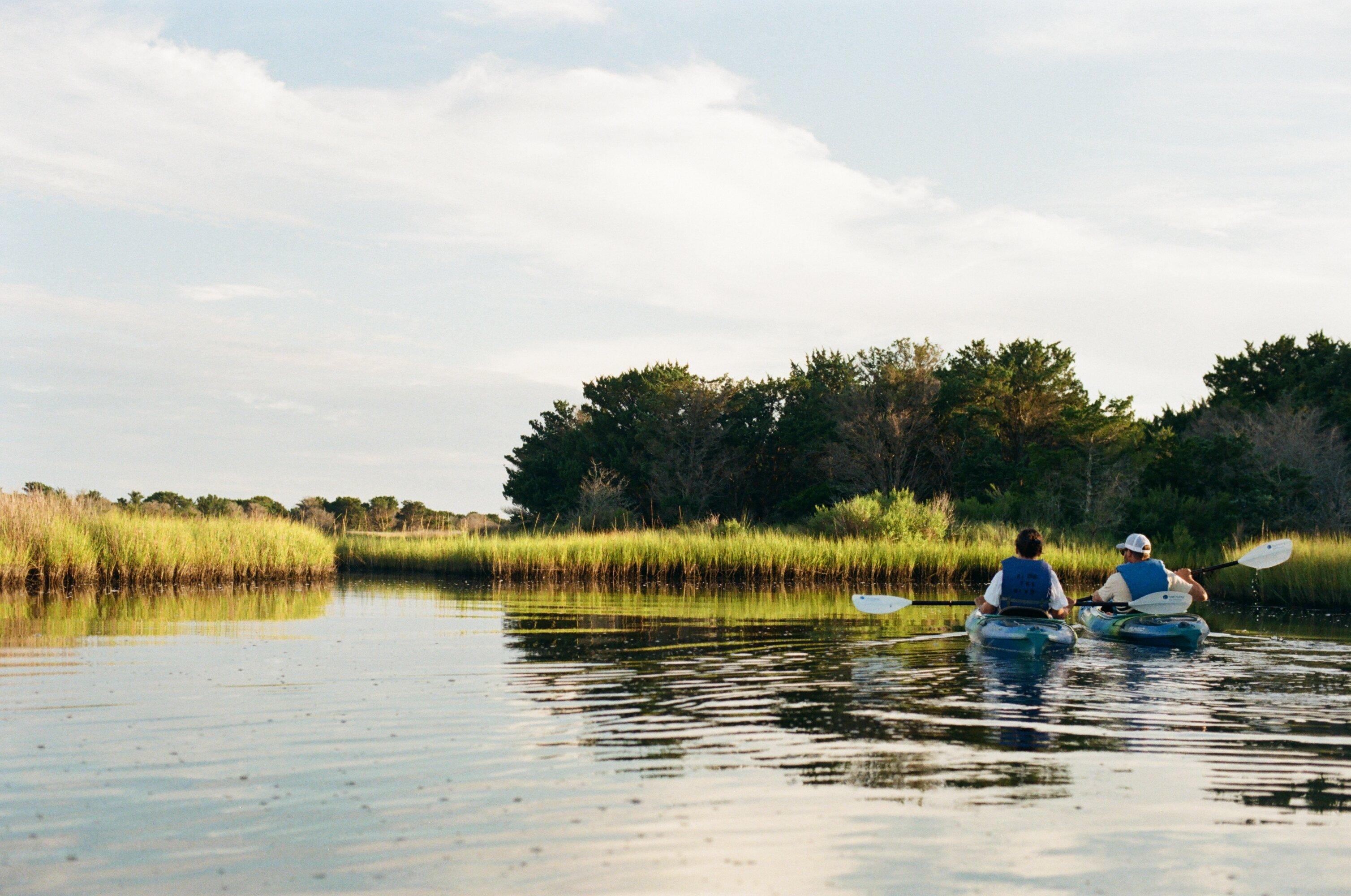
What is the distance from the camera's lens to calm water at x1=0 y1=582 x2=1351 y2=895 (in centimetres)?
423

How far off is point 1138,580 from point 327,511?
59799mm

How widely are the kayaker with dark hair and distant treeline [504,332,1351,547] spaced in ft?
67.1

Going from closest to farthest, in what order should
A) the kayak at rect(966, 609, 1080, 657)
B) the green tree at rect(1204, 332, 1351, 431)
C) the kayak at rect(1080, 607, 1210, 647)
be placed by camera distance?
the kayak at rect(966, 609, 1080, 657)
the kayak at rect(1080, 607, 1210, 647)
the green tree at rect(1204, 332, 1351, 431)

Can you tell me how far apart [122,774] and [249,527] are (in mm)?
19254

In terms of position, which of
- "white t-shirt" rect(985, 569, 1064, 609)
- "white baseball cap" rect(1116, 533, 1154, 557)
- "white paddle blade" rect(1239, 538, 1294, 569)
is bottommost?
"white t-shirt" rect(985, 569, 1064, 609)

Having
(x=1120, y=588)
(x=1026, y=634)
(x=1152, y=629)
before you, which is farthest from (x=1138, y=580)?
(x=1026, y=634)

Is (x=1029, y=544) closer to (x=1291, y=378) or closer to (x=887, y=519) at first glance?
(x=887, y=519)

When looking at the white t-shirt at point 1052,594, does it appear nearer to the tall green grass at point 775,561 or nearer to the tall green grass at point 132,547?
the tall green grass at point 775,561

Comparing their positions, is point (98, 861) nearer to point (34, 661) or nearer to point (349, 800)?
point (349, 800)

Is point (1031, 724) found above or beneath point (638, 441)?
beneath

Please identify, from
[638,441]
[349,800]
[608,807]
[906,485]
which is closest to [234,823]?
[349,800]

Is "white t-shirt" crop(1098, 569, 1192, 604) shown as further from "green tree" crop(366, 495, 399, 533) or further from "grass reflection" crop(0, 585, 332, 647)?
"green tree" crop(366, 495, 399, 533)

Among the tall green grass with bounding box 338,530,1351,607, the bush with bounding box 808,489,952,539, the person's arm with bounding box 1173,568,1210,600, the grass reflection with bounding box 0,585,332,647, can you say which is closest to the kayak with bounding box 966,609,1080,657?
the person's arm with bounding box 1173,568,1210,600

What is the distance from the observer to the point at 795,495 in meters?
47.3
